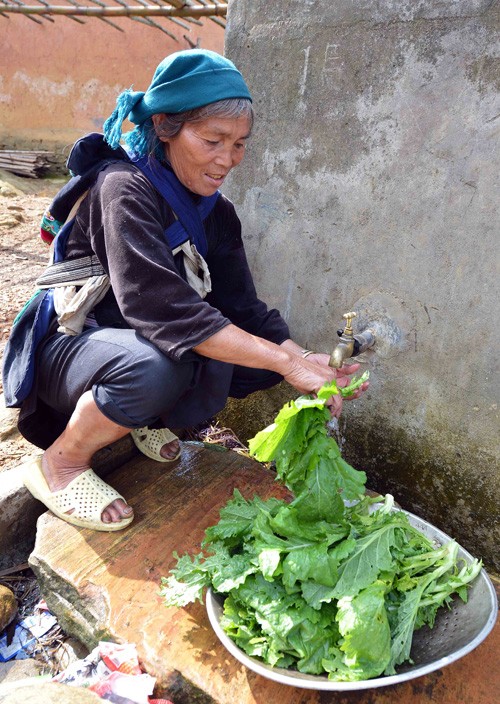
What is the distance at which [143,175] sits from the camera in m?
2.42

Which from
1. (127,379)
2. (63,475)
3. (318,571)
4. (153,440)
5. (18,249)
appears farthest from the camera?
(18,249)

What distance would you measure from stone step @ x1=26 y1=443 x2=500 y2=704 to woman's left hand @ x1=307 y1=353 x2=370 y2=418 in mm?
676

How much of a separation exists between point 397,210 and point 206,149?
0.91 meters

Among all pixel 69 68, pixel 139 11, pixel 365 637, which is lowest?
pixel 365 637

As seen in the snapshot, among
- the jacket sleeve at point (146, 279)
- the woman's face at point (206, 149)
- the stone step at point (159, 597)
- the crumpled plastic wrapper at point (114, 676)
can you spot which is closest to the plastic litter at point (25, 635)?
the stone step at point (159, 597)

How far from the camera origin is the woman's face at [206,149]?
227 cm

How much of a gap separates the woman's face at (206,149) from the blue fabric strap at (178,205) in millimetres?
53

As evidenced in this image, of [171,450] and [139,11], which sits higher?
[139,11]

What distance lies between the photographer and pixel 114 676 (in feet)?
6.15

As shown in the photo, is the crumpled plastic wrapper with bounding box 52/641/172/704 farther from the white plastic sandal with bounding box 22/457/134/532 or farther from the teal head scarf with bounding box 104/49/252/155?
the teal head scarf with bounding box 104/49/252/155

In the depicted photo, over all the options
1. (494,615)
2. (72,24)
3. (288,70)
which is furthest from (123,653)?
(72,24)

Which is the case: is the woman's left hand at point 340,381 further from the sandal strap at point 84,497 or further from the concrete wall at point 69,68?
the concrete wall at point 69,68

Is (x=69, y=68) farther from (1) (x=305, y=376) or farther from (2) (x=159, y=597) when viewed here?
(2) (x=159, y=597)

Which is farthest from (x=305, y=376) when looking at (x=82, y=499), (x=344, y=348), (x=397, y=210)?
(x=82, y=499)
